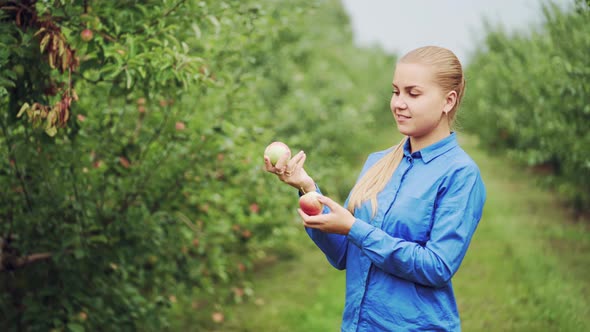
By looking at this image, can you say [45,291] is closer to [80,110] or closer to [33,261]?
[33,261]

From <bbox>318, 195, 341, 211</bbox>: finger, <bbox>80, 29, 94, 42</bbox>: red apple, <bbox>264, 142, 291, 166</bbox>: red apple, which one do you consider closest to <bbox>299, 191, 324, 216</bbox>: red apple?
<bbox>318, 195, 341, 211</bbox>: finger

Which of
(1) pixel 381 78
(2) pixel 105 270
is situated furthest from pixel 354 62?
(2) pixel 105 270

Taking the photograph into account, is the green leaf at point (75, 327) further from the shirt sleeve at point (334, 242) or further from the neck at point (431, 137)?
the neck at point (431, 137)

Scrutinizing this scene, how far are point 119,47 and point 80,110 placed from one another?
0.60 metres

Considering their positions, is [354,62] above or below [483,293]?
above

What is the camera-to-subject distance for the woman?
67.5 inches

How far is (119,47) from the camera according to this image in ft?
8.61

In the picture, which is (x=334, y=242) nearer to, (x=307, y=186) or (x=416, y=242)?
(x=307, y=186)

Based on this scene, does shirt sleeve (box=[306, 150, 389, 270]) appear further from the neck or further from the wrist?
the neck

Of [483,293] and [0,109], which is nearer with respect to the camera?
[0,109]

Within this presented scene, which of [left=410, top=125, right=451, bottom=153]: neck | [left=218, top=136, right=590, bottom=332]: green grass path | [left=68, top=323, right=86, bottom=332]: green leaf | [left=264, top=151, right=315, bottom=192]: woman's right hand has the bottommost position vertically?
[left=218, top=136, right=590, bottom=332]: green grass path

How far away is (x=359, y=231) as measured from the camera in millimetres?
1727

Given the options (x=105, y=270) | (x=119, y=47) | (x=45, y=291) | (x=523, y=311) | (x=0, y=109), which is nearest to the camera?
(x=119, y=47)

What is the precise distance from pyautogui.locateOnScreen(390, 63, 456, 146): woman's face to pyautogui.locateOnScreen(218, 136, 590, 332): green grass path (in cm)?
294
